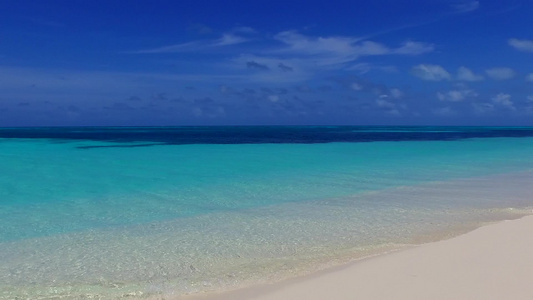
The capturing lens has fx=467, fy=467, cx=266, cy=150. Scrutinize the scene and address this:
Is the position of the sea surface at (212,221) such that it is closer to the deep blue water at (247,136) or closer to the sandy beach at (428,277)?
the sandy beach at (428,277)

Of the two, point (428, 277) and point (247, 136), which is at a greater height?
point (247, 136)

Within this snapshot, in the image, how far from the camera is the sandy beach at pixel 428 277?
4176 millimetres

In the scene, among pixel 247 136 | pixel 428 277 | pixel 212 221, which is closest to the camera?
pixel 428 277

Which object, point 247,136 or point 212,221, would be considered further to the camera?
point 247,136

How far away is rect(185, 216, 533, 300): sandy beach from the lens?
164 inches

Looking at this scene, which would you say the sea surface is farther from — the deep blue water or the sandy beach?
the deep blue water

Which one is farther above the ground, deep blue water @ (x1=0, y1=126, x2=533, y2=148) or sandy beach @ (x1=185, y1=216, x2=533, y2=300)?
deep blue water @ (x1=0, y1=126, x2=533, y2=148)

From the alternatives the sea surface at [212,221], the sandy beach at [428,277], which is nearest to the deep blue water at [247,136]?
the sea surface at [212,221]

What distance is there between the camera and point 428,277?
4.54 m

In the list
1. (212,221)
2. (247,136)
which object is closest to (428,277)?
(212,221)

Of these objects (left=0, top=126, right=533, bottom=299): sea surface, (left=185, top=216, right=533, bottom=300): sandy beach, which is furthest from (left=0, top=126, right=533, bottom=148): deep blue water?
(left=185, top=216, right=533, bottom=300): sandy beach

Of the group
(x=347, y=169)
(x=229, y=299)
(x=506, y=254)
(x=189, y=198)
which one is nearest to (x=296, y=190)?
(x=189, y=198)

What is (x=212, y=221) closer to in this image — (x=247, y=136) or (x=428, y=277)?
(x=428, y=277)

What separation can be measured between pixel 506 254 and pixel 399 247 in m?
1.17
